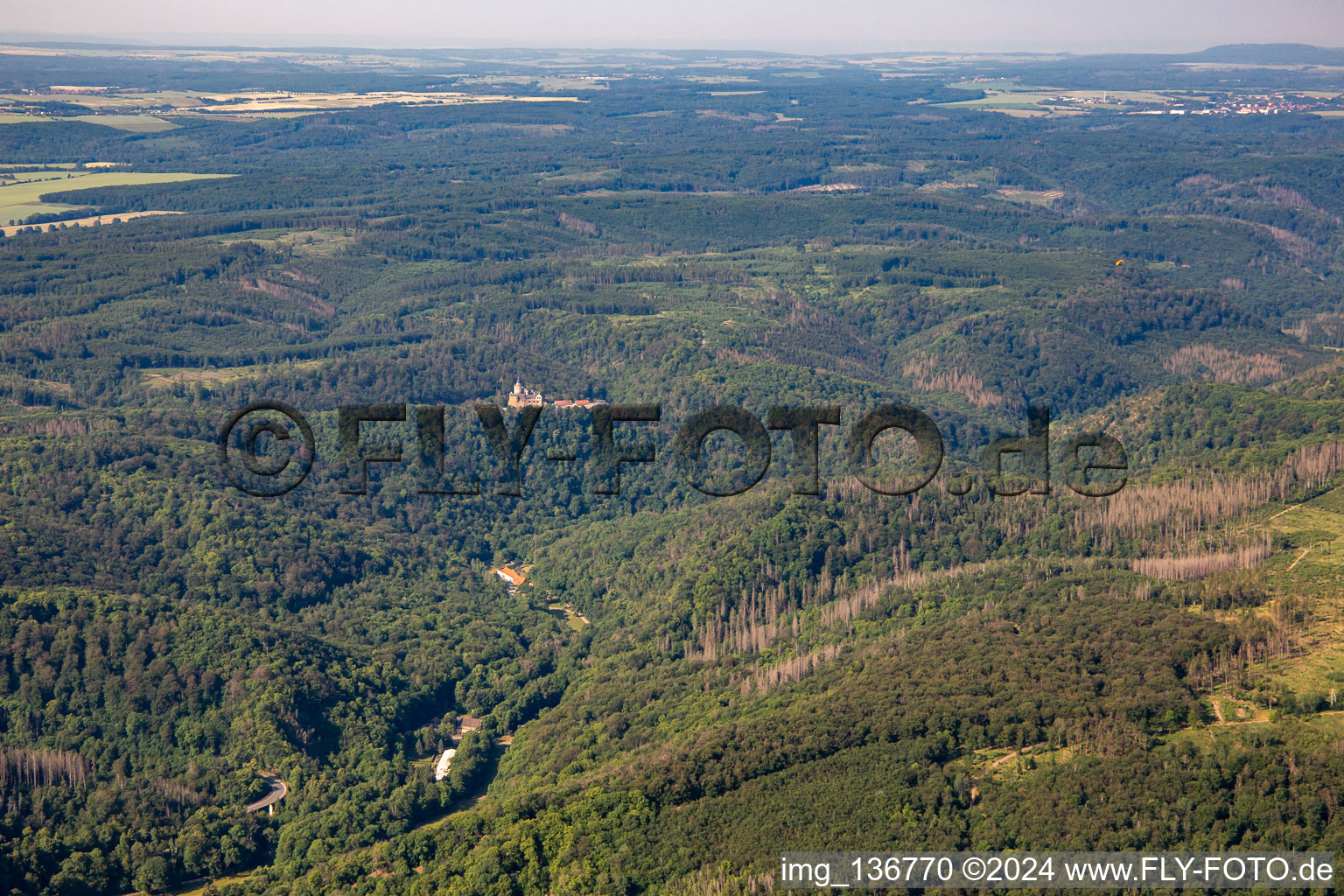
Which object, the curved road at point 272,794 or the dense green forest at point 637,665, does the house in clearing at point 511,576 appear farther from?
the curved road at point 272,794

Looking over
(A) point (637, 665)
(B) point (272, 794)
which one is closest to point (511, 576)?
(A) point (637, 665)

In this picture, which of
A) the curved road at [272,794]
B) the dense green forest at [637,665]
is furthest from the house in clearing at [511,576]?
the curved road at [272,794]

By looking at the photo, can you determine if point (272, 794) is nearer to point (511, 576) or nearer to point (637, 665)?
point (637, 665)

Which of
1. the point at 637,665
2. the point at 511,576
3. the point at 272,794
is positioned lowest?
the point at 511,576

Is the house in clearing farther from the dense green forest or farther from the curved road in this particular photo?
the curved road

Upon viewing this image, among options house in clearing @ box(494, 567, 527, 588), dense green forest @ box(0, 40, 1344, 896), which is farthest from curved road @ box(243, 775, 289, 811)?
house in clearing @ box(494, 567, 527, 588)

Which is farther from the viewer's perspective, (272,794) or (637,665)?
(637,665)

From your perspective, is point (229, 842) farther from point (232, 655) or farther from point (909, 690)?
point (909, 690)

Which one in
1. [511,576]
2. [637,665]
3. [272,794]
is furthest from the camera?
[511,576]

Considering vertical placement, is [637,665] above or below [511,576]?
above
